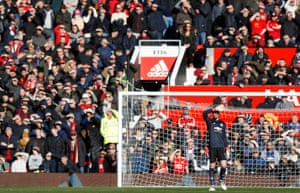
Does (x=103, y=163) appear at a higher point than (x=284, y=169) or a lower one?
higher

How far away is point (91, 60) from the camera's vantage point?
38719mm

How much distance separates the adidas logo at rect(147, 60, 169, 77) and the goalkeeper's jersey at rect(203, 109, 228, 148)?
5125mm

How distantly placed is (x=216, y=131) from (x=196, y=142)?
6.81ft

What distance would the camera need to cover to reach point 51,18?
40.9 metres

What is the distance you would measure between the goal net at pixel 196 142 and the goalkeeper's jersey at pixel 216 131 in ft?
5.57

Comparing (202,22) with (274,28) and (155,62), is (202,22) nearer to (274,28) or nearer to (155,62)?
(274,28)

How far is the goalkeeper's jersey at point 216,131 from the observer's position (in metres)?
32.9

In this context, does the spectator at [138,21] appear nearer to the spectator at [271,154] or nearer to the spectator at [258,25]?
the spectator at [258,25]

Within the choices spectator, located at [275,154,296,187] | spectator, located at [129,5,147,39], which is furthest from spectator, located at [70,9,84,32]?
spectator, located at [275,154,296,187]

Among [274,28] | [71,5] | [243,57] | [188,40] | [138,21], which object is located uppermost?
[71,5]

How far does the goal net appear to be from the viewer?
3434 cm

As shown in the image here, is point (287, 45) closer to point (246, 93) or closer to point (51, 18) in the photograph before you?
point (246, 93)

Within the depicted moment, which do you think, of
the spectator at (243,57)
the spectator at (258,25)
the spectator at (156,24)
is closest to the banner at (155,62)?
the spectator at (156,24)

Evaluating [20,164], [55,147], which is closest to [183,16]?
[55,147]
